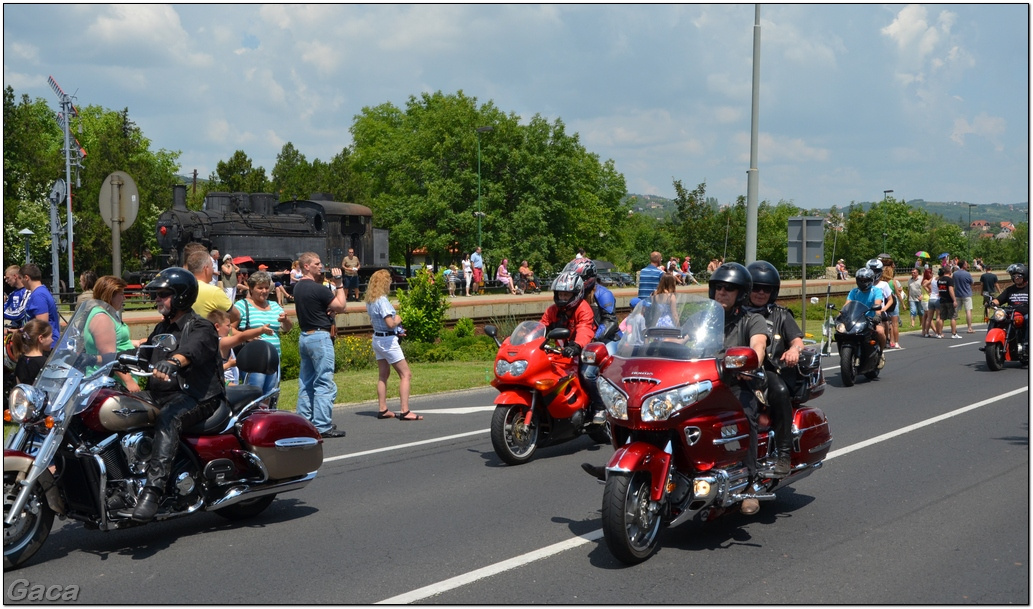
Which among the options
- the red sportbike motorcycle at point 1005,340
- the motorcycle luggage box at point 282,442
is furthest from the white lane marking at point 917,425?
the motorcycle luggage box at point 282,442

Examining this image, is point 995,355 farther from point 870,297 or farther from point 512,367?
point 512,367

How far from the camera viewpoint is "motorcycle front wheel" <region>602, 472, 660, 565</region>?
224 inches

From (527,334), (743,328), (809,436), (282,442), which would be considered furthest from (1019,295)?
(282,442)

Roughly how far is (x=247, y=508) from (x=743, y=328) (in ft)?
12.2

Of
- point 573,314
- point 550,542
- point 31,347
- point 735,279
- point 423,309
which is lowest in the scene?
point 550,542

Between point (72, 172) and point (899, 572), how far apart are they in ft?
183

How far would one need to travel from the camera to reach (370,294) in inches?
445

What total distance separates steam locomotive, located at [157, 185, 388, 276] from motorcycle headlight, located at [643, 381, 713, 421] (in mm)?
29252

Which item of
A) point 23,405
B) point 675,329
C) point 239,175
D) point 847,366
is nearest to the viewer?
point 23,405

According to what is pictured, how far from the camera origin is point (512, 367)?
29.9 ft

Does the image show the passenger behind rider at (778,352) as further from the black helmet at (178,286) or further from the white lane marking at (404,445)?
the white lane marking at (404,445)

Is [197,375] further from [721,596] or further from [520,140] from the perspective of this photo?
[520,140]

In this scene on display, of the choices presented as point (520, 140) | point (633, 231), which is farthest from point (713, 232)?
point (633, 231)

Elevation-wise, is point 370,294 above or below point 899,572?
above
